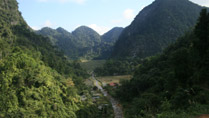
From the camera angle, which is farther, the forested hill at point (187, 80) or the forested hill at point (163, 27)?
the forested hill at point (163, 27)

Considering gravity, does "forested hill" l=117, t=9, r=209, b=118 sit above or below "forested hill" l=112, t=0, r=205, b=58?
below

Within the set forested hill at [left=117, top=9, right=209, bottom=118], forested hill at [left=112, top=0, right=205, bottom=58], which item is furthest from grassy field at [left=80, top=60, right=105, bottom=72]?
forested hill at [left=117, top=9, right=209, bottom=118]

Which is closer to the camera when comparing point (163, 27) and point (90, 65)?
point (163, 27)

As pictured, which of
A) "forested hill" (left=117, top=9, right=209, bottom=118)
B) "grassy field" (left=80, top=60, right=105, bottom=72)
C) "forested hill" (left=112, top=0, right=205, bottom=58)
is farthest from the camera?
"grassy field" (left=80, top=60, right=105, bottom=72)

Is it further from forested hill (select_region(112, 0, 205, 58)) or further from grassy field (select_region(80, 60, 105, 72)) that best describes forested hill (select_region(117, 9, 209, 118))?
grassy field (select_region(80, 60, 105, 72))

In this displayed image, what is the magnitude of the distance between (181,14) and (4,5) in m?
122

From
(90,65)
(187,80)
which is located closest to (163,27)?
(90,65)

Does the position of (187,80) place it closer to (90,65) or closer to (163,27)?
(163,27)

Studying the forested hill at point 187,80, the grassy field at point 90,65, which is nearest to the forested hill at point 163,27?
the grassy field at point 90,65

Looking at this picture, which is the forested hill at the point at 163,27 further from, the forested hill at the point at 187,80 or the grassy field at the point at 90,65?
the forested hill at the point at 187,80

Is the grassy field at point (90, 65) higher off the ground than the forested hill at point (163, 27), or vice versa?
the forested hill at point (163, 27)

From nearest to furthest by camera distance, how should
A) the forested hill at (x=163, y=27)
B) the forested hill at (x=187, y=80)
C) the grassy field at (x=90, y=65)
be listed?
the forested hill at (x=187, y=80)
the forested hill at (x=163, y=27)
the grassy field at (x=90, y=65)

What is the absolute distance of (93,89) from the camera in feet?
201

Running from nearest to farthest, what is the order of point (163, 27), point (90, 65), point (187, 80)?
1. point (187, 80)
2. point (163, 27)
3. point (90, 65)
